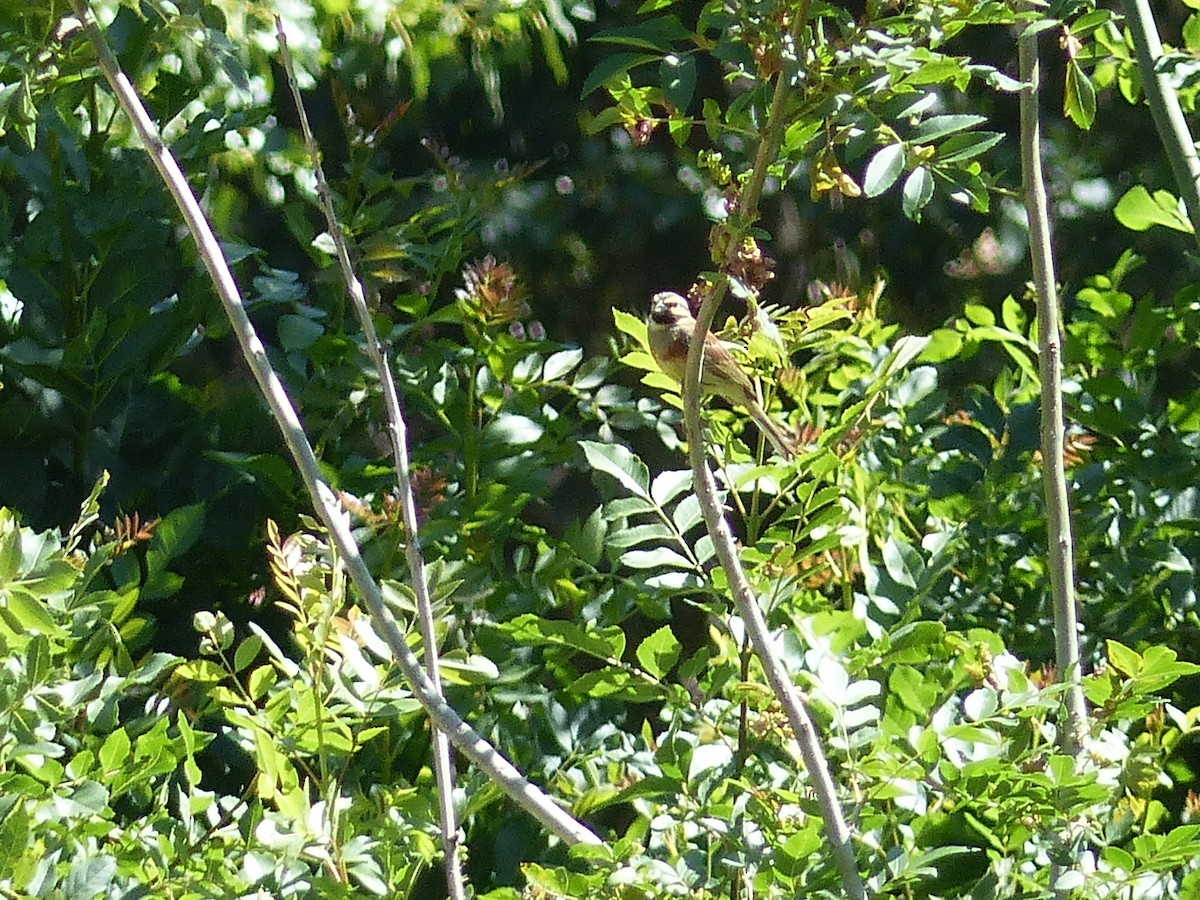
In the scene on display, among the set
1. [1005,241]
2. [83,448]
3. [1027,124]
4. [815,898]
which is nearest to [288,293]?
[83,448]

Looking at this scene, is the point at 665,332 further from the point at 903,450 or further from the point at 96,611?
the point at 96,611

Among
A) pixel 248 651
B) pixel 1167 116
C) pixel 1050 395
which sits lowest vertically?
pixel 248 651

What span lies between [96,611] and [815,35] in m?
0.82

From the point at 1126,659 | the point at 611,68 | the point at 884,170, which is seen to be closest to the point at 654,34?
the point at 611,68

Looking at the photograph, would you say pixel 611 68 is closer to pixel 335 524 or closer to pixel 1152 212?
pixel 335 524

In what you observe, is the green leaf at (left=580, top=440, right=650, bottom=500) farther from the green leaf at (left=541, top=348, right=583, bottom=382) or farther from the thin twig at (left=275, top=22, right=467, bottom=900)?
the green leaf at (left=541, top=348, right=583, bottom=382)

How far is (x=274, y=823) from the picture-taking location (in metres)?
1.15

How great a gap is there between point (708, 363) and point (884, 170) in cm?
88

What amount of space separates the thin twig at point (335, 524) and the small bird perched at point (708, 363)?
296mm

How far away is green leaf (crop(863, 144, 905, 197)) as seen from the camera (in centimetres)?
99

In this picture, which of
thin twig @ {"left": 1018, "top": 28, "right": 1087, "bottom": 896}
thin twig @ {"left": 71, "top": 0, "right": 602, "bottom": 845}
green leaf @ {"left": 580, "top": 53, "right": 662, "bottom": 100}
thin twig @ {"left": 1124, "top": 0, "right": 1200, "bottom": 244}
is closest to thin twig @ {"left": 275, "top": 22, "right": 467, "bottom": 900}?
thin twig @ {"left": 71, "top": 0, "right": 602, "bottom": 845}

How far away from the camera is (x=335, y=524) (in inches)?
41.9

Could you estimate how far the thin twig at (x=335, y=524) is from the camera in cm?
106

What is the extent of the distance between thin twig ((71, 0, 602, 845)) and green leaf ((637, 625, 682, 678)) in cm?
13
